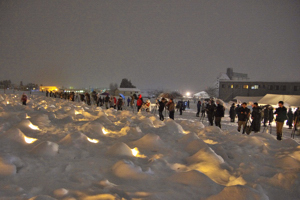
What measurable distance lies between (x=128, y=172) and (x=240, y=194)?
1.75m

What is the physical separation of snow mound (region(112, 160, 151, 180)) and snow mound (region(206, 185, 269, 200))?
1173 mm


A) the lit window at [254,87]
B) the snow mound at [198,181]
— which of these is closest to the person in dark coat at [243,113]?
the snow mound at [198,181]

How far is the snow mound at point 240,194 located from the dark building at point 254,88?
55197 mm

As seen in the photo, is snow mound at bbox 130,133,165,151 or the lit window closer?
snow mound at bbox 130,133,165,151

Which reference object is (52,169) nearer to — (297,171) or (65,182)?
(65,182)

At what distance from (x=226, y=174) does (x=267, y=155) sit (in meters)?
1.73

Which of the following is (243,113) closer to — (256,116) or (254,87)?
(256,116)

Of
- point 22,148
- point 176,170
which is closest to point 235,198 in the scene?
point 176,170

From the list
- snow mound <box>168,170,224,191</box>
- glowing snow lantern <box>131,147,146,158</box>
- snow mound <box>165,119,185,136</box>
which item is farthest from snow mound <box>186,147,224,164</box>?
snow mound <box>165,119,185,136</box>

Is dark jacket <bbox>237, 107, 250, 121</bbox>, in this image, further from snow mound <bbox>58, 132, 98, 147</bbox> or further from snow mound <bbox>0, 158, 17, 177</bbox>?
snow mound <bbox>0, 158, 17, 177</bbox>

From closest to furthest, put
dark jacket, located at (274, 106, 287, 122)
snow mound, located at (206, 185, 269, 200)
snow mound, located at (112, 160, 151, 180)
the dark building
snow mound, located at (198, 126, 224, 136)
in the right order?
snow mound, located at (206, 185, 269, 200) < snow mound, located at (112, 160, 151, 180) < snow mound, located at (198, 126, 224, 136) < dark jacket, located at (274, 106, 287, 122) < the dark building

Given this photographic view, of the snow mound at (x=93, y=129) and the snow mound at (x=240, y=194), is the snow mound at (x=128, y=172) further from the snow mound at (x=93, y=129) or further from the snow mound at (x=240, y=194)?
the snow mound at (x=93, y=129)

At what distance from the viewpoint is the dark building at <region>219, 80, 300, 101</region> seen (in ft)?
159

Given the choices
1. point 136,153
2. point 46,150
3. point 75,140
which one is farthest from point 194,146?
point 46,150
